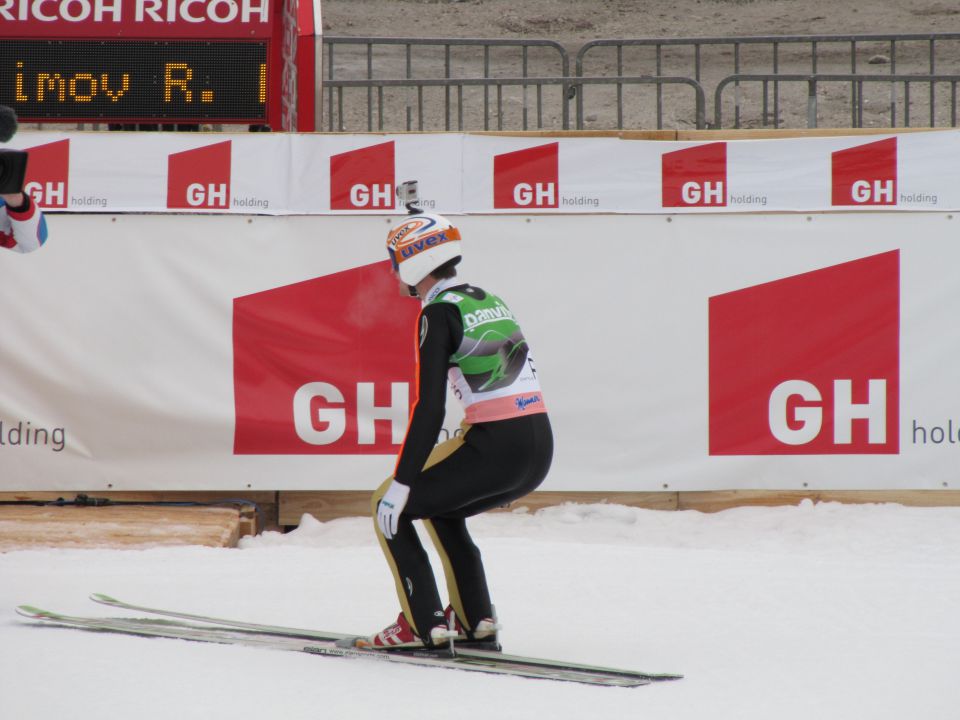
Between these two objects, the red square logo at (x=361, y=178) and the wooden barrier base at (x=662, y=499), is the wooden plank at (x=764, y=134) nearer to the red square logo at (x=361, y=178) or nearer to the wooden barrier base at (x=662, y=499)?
the red square logo at (x=361, y=178)

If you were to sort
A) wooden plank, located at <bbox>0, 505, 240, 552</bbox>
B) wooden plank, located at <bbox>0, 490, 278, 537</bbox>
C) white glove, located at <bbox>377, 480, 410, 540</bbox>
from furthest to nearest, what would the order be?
wooden plank, located at <bbox>0, 490, 278, 537</bbox> → wooden plank, located at <bbox>0, 505, 240, 552</bbox> → white glove, located at <bbox>377, 480, 410, 540</bbox>

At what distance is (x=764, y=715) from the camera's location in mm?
4066

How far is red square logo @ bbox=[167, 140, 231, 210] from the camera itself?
27.1 ft

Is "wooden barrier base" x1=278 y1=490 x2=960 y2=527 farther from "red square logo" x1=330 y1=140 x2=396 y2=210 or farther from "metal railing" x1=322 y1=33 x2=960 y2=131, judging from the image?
"metal railing" x1=322 y1=33 x2=960 y2=131

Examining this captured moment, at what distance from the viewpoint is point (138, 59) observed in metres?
8.44

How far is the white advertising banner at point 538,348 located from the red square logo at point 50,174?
0.18 metres

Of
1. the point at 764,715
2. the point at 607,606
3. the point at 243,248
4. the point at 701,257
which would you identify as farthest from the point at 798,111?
the point at 764,715

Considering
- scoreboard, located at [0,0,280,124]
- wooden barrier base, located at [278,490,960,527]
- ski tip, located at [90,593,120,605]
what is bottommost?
ski tip, located at [90,593,120,605]

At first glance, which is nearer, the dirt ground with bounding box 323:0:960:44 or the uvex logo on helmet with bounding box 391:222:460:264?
the uvex logo on helmet with bounding box 391:222:460:264

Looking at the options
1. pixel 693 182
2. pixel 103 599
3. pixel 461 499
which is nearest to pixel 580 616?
pixel 461 499

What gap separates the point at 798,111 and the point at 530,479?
1616 cm

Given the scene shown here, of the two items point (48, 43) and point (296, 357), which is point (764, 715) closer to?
point (296, 357)

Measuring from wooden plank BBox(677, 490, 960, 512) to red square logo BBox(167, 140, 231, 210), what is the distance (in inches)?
152

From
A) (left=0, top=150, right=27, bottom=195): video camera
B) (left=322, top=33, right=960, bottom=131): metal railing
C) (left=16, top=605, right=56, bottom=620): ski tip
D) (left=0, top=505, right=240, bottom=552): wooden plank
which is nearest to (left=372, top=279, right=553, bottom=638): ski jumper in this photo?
(left=16, top=605, right=56, bottom=620): ski tip
